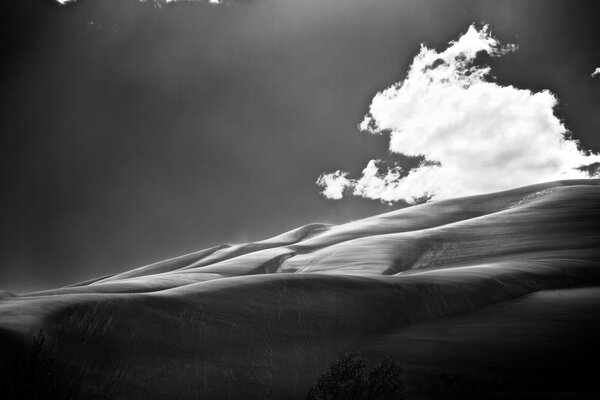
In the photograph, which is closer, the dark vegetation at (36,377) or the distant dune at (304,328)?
the dark vegetation at (36,377)

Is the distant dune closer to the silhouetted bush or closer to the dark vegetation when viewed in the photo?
the dark vegetation

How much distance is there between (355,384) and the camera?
1598 centimetres

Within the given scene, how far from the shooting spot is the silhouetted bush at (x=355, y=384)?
15.7 meters

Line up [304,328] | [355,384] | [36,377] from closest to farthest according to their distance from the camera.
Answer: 1. [36,377]
2. [355,384]
3. [304,328]

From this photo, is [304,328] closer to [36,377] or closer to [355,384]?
[355,384]

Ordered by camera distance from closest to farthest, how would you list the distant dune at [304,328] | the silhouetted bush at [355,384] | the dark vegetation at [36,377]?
the dark vegetation at [36,377] < the silhouetted bush at [355,384] < the distant dune at [304,328]

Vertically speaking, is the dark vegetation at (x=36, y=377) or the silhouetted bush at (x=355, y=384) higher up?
the dark vegetation at (x=36, y=377)

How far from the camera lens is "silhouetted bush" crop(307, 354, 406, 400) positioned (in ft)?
51.6

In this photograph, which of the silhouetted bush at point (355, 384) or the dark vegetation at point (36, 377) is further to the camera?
the silhouetted bush at point (355, 384)

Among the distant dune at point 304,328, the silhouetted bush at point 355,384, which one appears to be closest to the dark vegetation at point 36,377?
the distant dune at point 304,328

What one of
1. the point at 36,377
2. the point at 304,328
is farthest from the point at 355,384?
the point at 36,377

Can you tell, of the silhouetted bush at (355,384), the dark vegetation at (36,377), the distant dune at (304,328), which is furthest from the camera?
the distant dune at (304,328)

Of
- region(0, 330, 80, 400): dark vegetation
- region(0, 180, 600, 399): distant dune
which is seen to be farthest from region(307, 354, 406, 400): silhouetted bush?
region(0, 330, 80, 400): dark vegetation

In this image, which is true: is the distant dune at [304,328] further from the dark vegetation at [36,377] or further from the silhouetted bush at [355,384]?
the silhouetted bush at [355,384]
